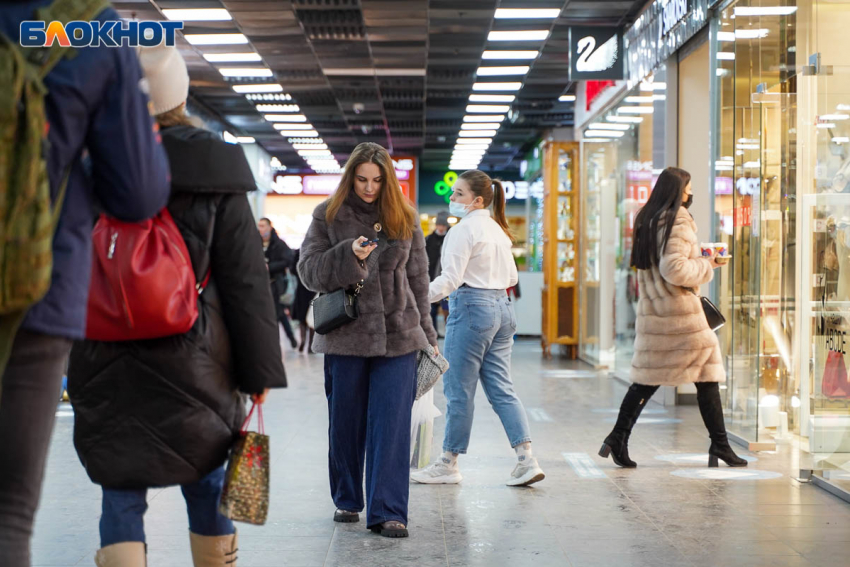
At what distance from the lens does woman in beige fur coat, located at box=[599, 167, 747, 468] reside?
5461 millimetres

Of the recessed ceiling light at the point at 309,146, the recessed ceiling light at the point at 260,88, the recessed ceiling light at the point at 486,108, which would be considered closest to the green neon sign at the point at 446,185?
the recessed ceiling light at the point at 309,146

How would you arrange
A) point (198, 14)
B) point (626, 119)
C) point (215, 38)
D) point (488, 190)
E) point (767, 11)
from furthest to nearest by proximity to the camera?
point (215, 38) → point (626, 119) → point (198, 14) → point (767, 11) → point (488, 190)

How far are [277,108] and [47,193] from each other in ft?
51.9

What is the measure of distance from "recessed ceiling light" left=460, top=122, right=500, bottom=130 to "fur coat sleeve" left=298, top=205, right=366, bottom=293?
1543cm

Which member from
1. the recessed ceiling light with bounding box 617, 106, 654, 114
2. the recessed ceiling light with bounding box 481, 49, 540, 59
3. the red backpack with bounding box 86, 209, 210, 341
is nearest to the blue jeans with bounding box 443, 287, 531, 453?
the red backpack with bounding box 86, 209, 210, 341

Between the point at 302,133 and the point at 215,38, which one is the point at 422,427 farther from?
the point at 302,133

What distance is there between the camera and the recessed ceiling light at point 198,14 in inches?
398

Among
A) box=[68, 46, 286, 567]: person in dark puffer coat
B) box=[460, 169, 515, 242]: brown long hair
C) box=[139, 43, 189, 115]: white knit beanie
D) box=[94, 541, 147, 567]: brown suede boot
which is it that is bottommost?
box=[94, 541, 147, 567]: brown suede boot

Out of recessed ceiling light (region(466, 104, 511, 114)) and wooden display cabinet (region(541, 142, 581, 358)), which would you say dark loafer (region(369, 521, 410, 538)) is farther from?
recessed ceiling light (region(466, 104, 511, 114))

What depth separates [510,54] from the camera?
12352mm

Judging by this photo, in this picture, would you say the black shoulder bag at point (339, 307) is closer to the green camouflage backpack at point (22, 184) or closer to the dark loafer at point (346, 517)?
the dark loafer at point (346, 517)

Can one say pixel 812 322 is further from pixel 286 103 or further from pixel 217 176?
pixel 286 103

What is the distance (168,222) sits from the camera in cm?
222

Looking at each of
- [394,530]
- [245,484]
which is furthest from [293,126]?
[245,484]
